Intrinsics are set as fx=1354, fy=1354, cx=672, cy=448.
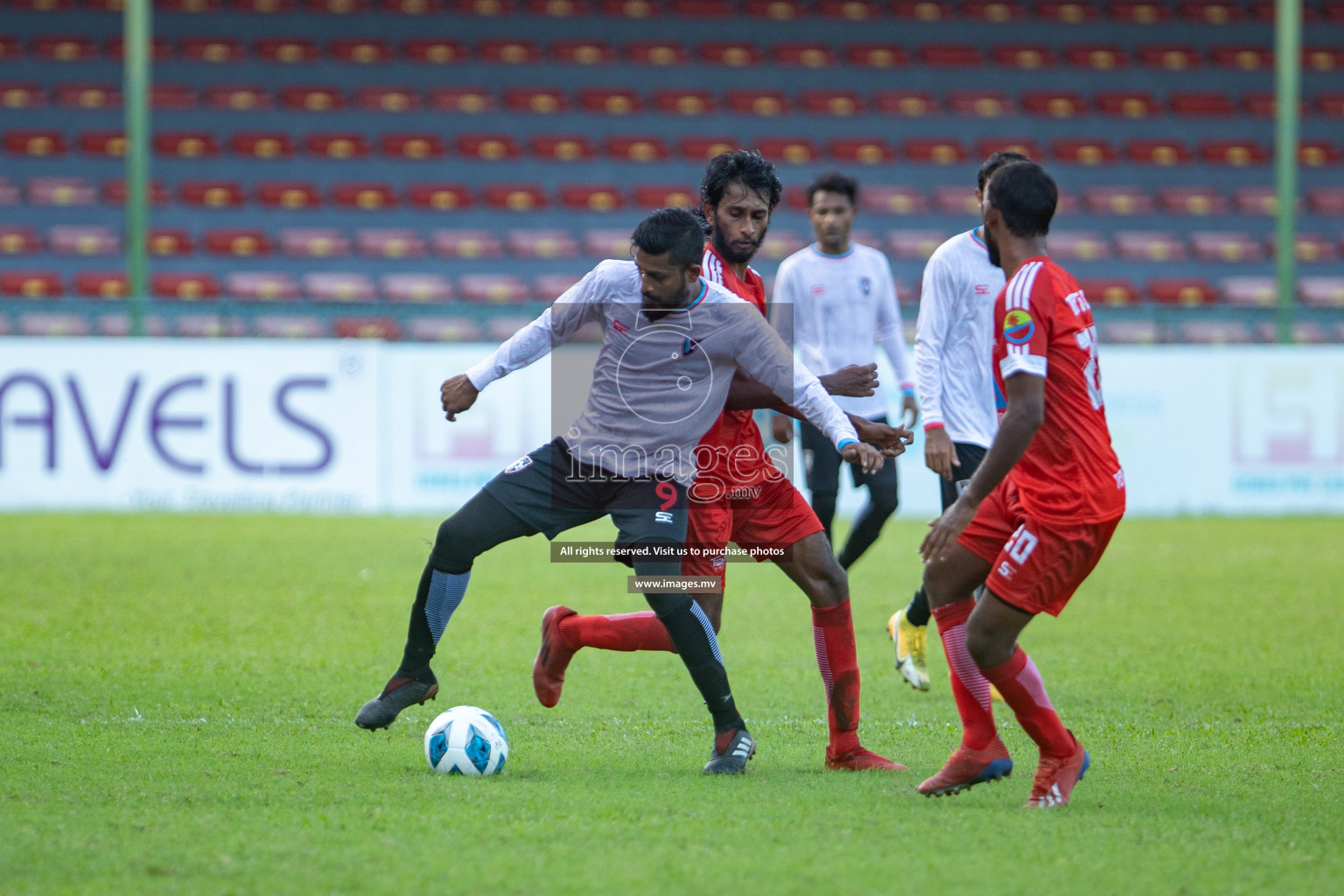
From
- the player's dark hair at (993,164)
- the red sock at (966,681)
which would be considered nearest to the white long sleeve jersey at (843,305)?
the player's dark hair at (993,164)

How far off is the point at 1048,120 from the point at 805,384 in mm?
19782

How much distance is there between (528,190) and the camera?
70.0ft

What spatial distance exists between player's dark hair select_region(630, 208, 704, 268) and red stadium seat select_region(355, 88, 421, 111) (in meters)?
19.1

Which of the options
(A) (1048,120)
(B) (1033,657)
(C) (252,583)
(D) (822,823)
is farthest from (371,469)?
(A) (1048,120)

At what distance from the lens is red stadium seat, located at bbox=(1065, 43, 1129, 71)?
23531mm

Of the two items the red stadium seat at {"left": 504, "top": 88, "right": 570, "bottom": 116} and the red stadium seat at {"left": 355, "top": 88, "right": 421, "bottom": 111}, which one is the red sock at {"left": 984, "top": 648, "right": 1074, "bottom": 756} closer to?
the red stadium seat at {"left": 504, "top": 88, "right": 570, "bottom": 116}

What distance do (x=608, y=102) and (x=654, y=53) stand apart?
1.57 meters

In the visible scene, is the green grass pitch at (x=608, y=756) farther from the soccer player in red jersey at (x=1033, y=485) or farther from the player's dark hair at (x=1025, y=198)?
the player's dark hair at (x=1025, y=198)

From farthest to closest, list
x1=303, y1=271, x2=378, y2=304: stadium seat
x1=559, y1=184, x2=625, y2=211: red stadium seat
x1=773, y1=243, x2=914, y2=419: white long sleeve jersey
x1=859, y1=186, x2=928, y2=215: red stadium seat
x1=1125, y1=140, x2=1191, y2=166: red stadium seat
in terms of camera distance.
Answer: x1=1125, y1=140, x2=1191, y2=166: red stadium seat, x1=559, y1=184, x2=625, y2=211: red stadium seat, x1=859, y1=186, x2=928, y2=215: red stadium seat, x1=303, y1=271, x2=378, y2=304: stadium seat, x1=773, y1=243, x2=914, y2=419: white long sleeve jersey

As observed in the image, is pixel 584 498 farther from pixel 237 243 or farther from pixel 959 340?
pixel 237 243

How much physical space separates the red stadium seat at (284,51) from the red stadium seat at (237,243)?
4234mm

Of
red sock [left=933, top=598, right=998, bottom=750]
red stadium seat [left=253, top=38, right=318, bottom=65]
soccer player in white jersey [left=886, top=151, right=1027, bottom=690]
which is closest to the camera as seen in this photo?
red sock [left=933, top=598, right=998, bottom=750]

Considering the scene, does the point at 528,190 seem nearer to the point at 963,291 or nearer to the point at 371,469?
the point at 371,469

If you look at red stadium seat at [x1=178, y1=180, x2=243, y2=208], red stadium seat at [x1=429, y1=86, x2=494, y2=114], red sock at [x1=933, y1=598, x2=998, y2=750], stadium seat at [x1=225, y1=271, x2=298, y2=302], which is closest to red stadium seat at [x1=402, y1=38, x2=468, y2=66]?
red stadium seat at [x1=429, y1=86, x2=494, y2=114]
